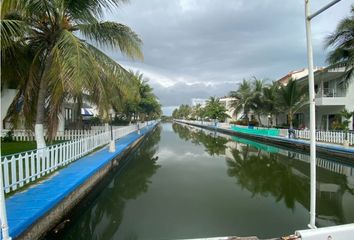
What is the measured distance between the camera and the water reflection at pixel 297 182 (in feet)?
23.6

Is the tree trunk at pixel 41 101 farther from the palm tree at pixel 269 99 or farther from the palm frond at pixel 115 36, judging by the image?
the palm tree at pixel 269 99

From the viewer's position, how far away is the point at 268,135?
976 inches

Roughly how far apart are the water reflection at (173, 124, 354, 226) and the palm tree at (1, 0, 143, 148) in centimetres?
587

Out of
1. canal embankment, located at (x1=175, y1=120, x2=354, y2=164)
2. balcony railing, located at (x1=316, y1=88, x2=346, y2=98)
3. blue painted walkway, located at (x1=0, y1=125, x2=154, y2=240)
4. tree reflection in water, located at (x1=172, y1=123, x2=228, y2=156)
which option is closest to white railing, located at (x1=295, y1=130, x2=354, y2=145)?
canal embankment, located at (x1=175, y1=120, x2=354, y2=164)

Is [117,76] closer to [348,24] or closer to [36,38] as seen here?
[36,38]

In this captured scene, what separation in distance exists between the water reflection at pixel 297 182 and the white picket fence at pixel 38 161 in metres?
5.96

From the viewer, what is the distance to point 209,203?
7695mm

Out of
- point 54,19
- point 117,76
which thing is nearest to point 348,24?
point 117,76

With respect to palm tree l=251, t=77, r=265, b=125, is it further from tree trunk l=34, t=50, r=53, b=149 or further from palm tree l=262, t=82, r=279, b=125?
tree trunk l=34, t=50, r=53, b=149

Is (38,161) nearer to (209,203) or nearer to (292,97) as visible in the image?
(209,203)

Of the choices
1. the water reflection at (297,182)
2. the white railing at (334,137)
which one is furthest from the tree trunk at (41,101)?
the white railing at (334,137)

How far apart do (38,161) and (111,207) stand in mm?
2204

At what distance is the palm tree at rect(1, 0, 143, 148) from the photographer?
7.53 metres

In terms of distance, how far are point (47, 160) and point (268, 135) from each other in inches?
807
